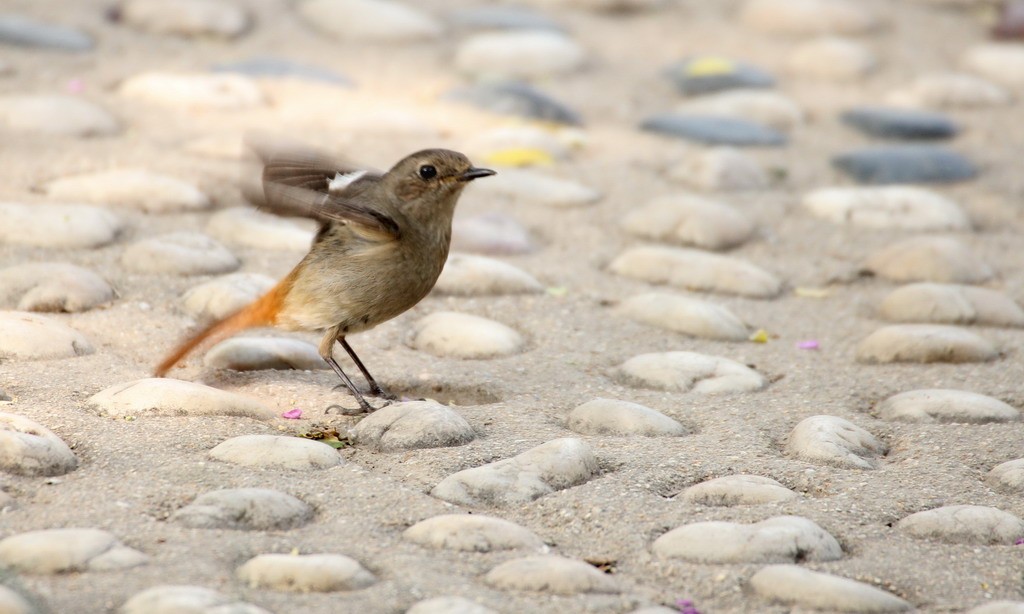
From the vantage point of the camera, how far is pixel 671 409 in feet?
12.9

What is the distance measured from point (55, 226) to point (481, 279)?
5.44 feet

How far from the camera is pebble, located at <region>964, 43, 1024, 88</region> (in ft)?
25.9

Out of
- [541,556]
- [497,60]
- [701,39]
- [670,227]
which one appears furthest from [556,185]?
[541,556]

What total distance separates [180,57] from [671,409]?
14.3ft

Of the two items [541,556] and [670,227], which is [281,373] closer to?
[541,556]

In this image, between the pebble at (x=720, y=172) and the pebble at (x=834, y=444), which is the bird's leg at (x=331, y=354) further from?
the pebble at (x=720, y=172)

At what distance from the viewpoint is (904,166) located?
6.44 meters

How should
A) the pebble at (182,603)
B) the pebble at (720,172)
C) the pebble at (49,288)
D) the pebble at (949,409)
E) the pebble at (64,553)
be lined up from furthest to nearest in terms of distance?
the pebble at (720,172) → the pebble at (49,288) → the pebble at (949,409) → the pebble at (64,553) → the pebble at (182,603)

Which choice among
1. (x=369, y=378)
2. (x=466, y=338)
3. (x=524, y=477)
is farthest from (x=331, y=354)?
(x=524, y=477)

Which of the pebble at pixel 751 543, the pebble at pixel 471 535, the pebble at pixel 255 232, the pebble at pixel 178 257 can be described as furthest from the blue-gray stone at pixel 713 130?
the pebble at pixel 471 535

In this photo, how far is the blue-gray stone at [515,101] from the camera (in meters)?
6.90

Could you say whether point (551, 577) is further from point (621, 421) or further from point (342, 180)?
point (342, 180)

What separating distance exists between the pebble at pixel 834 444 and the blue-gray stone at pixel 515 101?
357 centimetres

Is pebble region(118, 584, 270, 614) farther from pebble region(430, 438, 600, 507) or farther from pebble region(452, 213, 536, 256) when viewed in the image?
pebble region(452, 213, 536, 256)
